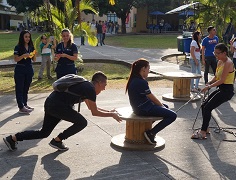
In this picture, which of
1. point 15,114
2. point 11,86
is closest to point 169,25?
point 11,86

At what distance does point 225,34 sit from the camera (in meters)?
20.4

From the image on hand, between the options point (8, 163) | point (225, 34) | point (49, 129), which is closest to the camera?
point (8, 163)

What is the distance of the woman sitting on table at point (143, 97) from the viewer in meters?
5.89

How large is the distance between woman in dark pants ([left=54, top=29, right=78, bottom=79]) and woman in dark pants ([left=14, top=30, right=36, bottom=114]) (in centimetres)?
57

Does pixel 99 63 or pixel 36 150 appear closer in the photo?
pixel 36 150

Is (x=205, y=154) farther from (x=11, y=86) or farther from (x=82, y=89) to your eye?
(x=11, y=86)

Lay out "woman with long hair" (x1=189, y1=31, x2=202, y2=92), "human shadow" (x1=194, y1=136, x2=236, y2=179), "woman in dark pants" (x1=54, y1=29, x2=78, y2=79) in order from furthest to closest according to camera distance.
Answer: "woman with long hair" (x1=189, y1=31, x2=202, y2=92)
"woman in dark pants" (x1=54, y1=29, x2=78, y2=79)
"human shadow" (x1=194, y1=136, x2=236, y2=179)

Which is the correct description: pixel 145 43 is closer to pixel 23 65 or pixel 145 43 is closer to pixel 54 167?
pixel 23 65

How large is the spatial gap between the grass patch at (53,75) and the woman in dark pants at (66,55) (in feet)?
11.1

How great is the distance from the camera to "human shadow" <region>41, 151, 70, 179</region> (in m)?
5.06

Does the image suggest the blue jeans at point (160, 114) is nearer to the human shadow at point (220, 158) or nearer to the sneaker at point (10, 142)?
the human shadow at point (220, 158)

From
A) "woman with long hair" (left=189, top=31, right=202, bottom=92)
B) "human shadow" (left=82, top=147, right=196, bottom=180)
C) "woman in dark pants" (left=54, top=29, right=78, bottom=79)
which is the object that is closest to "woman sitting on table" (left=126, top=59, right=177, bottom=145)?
"human shadow" (left=82, top=147, right=196, bottom=180)

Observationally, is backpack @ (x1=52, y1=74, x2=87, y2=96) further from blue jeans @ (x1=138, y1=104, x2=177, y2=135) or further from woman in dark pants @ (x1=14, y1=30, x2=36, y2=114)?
woman in dark pants @ (x1=14, y1=30, x2=36, y2=114)

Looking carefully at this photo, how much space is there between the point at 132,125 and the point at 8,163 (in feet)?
6.31
